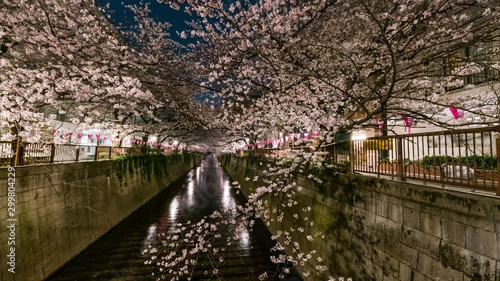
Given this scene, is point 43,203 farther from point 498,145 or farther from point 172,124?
point 172,124

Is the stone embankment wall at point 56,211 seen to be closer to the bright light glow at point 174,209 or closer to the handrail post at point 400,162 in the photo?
the bright light glow at point 174,209

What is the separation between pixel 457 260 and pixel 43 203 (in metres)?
13.5

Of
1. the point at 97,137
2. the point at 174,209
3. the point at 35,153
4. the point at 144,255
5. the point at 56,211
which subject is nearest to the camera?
the point at 35,153

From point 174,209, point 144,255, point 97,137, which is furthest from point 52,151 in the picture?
point 174,209

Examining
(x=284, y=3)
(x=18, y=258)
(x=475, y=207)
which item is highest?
(x=284, y=3)

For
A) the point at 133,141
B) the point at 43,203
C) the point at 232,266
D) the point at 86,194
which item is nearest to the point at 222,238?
the point at 232,266

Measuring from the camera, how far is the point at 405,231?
5.76 m

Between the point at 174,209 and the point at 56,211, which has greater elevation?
the point at 56,211

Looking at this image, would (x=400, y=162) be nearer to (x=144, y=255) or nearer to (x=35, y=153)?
(x=144, y=255)

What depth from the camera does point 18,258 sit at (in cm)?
848

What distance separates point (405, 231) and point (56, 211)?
13.3 meters

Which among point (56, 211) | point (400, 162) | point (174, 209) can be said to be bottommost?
point (174, 209)

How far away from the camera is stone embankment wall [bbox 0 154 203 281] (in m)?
8.62

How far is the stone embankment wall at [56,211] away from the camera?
862 centimetres
